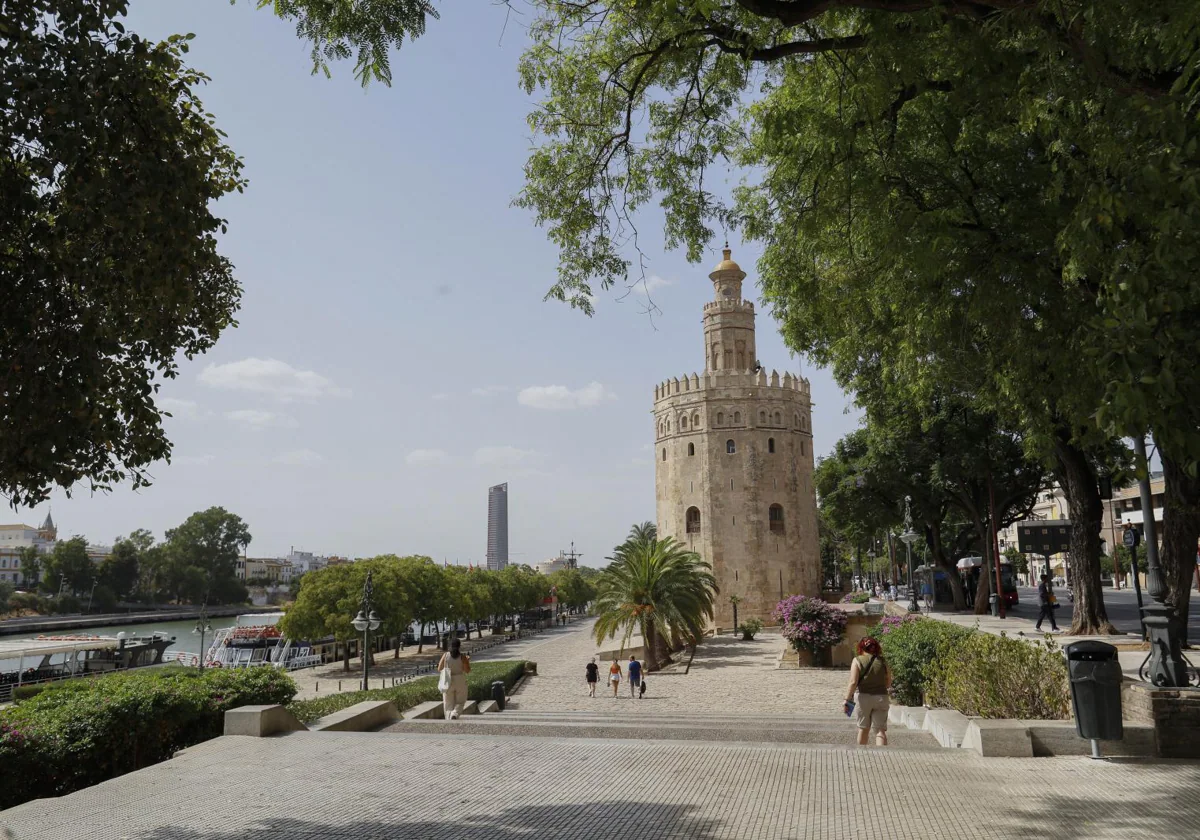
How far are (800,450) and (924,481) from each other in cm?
1975

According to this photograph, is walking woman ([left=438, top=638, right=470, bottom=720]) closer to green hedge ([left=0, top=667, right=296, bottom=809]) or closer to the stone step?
the stone step

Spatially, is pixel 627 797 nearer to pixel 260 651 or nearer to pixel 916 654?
pixel 916 654

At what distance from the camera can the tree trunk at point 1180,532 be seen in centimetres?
1183

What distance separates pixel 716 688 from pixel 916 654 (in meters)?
12.4

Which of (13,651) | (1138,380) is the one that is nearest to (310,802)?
(1138,380)

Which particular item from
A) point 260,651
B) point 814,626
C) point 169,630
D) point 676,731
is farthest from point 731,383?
point 169,630

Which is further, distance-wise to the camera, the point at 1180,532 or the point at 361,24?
the point at 1180,532

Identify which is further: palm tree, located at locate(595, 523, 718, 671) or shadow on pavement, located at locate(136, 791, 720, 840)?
palm tree, located at locate(595, 523, 718, 671)

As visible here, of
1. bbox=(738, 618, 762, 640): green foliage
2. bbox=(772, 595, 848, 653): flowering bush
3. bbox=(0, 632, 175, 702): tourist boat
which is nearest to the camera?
bbox=(772, 595, 848, 653): flowering bush

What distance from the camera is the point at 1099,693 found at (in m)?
6.32

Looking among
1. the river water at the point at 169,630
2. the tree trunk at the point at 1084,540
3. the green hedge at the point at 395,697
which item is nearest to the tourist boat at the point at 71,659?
the green hedge at the point at 395,697

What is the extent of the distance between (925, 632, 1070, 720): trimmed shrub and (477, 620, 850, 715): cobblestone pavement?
7355 mm

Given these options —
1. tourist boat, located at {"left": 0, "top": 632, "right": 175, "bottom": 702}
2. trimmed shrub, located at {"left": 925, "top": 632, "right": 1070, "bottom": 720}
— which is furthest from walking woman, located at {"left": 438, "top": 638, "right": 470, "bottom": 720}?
tourist boat, located at {"left": 0, "top": 632, "right": 175, "bottom": 702}

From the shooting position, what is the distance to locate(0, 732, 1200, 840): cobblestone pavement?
4.99 metres
